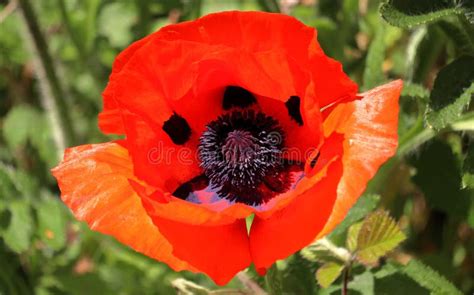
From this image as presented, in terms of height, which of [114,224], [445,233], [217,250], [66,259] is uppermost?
[114,224]

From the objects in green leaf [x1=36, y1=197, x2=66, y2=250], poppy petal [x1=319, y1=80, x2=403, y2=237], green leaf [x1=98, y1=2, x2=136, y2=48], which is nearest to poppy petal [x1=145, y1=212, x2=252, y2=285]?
poppy petal [x1=319, y1=80, x2=403, y2=237]

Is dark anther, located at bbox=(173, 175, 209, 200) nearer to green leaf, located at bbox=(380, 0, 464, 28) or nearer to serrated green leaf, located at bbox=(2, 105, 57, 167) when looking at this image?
green leaf, located at bbox=(380, 0, 464, 28)

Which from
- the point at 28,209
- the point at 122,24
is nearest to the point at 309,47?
the point at 28,209

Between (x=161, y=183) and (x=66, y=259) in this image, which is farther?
(x=66, y=259)

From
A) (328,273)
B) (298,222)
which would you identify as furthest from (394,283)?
(298,222)

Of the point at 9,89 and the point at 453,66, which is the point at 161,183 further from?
the point at 9,89

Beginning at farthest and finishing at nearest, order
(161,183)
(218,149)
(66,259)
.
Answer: (66,259) → (218,149) → (161,183)
